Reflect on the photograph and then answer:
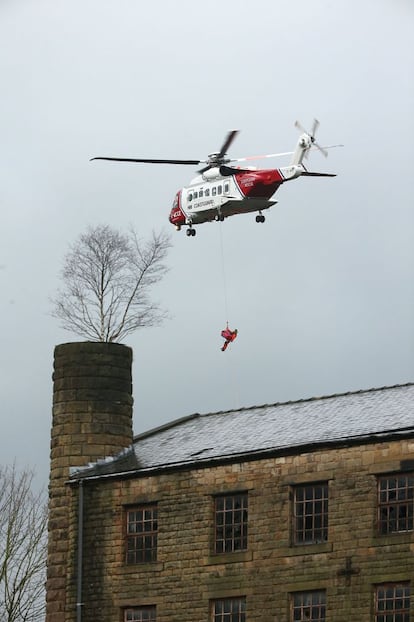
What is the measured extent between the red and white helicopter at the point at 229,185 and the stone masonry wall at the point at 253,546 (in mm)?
14031

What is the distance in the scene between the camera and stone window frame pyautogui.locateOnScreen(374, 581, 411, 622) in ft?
156

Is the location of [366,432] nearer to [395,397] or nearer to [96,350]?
[395,397]

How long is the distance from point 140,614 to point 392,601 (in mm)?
8571

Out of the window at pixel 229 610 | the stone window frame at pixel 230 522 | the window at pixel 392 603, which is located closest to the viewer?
the window at pixel 392 603

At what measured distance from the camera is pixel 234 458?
51.8 m

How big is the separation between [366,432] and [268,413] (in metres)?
7.74

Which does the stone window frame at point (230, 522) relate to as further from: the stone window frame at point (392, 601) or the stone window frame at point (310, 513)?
the stone window frame at point (392, 601)

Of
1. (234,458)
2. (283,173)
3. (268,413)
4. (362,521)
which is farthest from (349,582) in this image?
(283,173)

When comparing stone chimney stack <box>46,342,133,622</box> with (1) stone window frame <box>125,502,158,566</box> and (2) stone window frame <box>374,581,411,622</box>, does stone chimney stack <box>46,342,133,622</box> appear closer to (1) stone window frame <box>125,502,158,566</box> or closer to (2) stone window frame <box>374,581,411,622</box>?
(1) stone window frame <box>125,502,158,566</box>

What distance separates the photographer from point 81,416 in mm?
57719

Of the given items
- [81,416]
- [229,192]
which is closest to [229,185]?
[229,192]

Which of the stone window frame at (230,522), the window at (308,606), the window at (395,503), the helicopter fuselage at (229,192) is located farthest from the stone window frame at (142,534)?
the helicopter fuselage at (229,192)

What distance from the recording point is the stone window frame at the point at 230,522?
51.7 m

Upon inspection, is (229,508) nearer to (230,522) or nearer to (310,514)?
A: (230,522)
